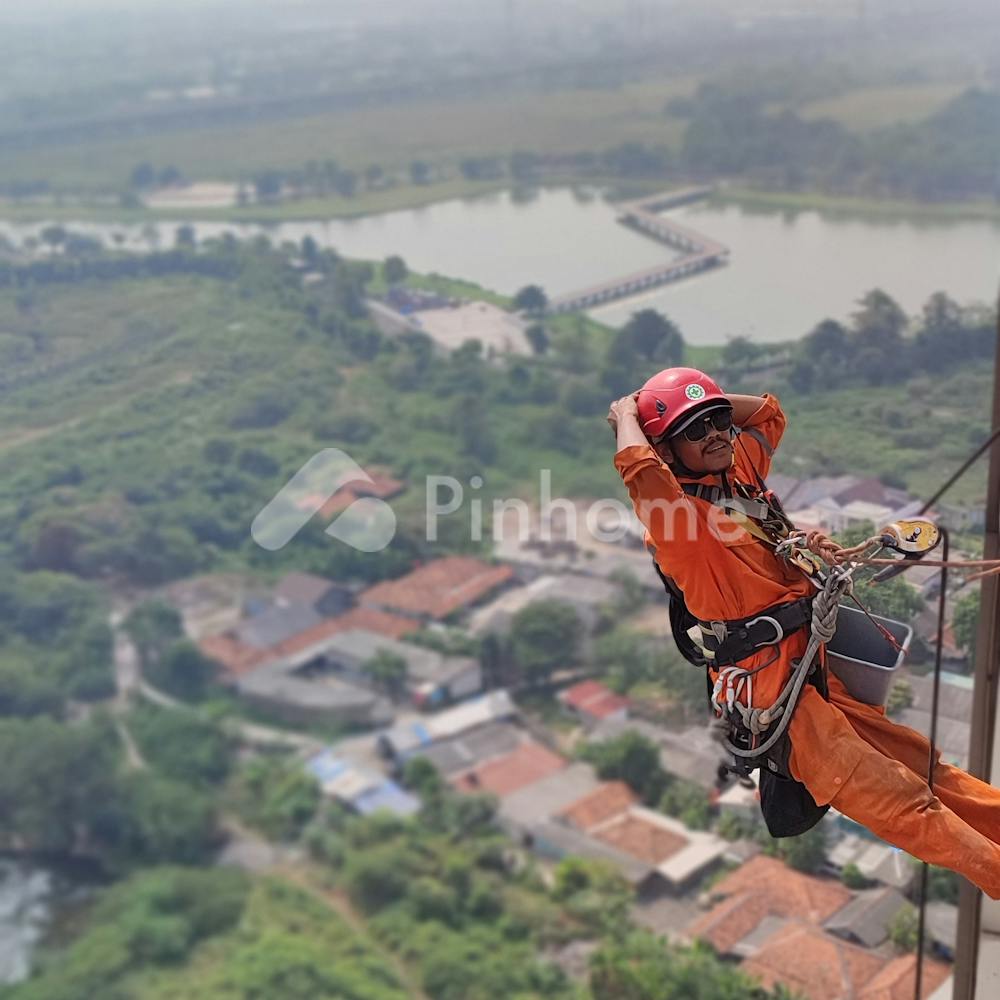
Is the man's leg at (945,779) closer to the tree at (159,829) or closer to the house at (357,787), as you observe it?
the house at (357,787)

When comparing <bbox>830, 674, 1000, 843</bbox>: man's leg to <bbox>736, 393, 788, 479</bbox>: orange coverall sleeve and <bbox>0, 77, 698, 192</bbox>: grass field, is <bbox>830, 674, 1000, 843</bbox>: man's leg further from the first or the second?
<bbox>0, 77, 698, 192</bbox>: grass field

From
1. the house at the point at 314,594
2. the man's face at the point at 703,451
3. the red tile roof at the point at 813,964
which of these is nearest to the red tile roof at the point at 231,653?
the house at the point at 314,594

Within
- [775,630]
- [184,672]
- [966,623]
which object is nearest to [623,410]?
[775,630]

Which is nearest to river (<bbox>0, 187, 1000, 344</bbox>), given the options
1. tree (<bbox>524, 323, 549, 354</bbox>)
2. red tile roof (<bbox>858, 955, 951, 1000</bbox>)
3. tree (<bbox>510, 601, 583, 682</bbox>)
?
tree (<bbox>524, 323, 549, 354</bbox>)

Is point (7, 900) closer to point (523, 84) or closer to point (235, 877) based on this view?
point (235, 877)

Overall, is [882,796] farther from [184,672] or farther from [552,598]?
[184,672]

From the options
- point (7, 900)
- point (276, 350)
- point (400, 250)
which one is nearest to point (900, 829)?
point (7, 900)
